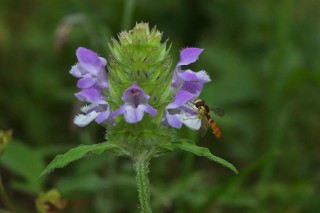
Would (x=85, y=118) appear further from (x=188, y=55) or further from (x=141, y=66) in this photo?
(x=188, y=55)

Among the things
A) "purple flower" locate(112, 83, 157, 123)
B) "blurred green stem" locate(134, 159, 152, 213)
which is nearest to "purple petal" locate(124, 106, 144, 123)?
"purple flower" locate(112, 83, 157, 123)

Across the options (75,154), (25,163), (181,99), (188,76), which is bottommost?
(75,154)

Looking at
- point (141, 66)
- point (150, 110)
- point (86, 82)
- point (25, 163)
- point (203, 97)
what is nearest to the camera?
point (150, 110)

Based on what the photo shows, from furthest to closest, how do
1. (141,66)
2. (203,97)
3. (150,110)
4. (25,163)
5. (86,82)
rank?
(203,97), (25,163), (86,82), (141,66), (150,110)

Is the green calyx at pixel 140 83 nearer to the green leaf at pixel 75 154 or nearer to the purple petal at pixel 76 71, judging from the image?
the green leaf at pixel 75 154

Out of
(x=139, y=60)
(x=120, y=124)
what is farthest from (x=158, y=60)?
(x=120, y=124)

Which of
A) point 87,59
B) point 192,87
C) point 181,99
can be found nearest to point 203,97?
point 192,87

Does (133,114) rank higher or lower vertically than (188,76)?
lower
